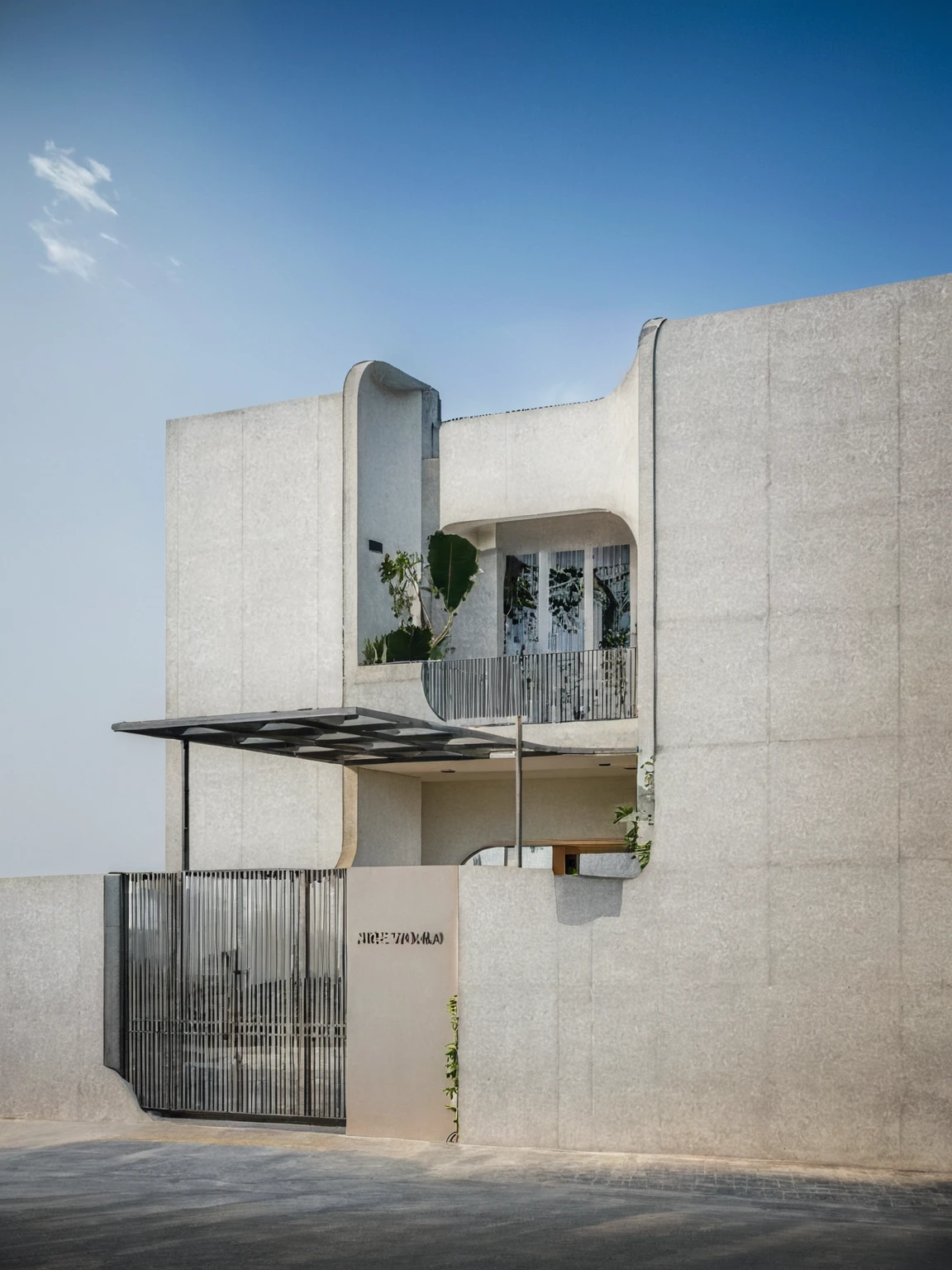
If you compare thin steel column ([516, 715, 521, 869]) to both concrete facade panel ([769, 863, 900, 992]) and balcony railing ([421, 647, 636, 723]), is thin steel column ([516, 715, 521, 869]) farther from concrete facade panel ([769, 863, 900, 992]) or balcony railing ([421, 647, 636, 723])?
balcony railing ([421, 647, 636, 723])

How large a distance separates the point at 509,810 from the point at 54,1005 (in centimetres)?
814

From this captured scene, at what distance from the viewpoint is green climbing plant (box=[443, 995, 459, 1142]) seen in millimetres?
13523

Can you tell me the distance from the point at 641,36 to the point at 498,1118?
14.2 metres

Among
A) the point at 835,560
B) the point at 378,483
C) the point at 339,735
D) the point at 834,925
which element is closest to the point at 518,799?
the point at 339,735

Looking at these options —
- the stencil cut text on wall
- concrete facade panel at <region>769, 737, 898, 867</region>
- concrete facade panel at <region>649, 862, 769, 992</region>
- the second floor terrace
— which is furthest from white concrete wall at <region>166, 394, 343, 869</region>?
concrete facade panel at <region>769, 737, 898, 867</region>

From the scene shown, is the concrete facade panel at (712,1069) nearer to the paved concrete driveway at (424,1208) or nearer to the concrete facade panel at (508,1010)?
the paved concrete driveway at (424,1208)

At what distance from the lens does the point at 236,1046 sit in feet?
48.4

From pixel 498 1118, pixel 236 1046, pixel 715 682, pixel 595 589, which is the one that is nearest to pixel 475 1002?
pixel 498 1118

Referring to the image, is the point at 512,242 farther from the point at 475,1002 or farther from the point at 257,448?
the point at 475,1002

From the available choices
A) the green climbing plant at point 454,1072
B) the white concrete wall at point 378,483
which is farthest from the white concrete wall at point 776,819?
the white concrete wall at point 378,483

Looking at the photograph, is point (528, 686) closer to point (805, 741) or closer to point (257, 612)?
point (257, 612)

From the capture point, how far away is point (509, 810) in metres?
21.4

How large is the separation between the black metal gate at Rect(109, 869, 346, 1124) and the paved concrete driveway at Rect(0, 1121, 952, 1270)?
1.91 feet

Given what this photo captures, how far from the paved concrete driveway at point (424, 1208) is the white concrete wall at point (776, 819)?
0.70 metres
